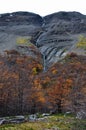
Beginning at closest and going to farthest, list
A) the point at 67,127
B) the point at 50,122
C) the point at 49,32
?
the point at 67,127, the point at 50,122, the point at 49,32

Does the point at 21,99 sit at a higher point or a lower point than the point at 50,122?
lower

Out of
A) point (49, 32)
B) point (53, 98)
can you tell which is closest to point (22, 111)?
point (53, 98)

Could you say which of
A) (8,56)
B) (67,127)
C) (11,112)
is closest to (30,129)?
(67,127)

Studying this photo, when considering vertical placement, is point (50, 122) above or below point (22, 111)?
above

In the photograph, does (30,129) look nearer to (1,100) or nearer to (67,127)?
(67,127)

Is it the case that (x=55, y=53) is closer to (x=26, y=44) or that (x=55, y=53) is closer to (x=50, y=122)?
(x=26, y=44)

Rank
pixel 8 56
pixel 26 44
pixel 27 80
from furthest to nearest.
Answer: pixel 26 44, pixel 8 56, pixel 27 80

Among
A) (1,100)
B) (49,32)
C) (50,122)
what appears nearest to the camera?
(50,122)

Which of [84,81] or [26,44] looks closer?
[84,81]

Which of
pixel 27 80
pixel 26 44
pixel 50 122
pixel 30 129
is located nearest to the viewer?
pixel 30 129
